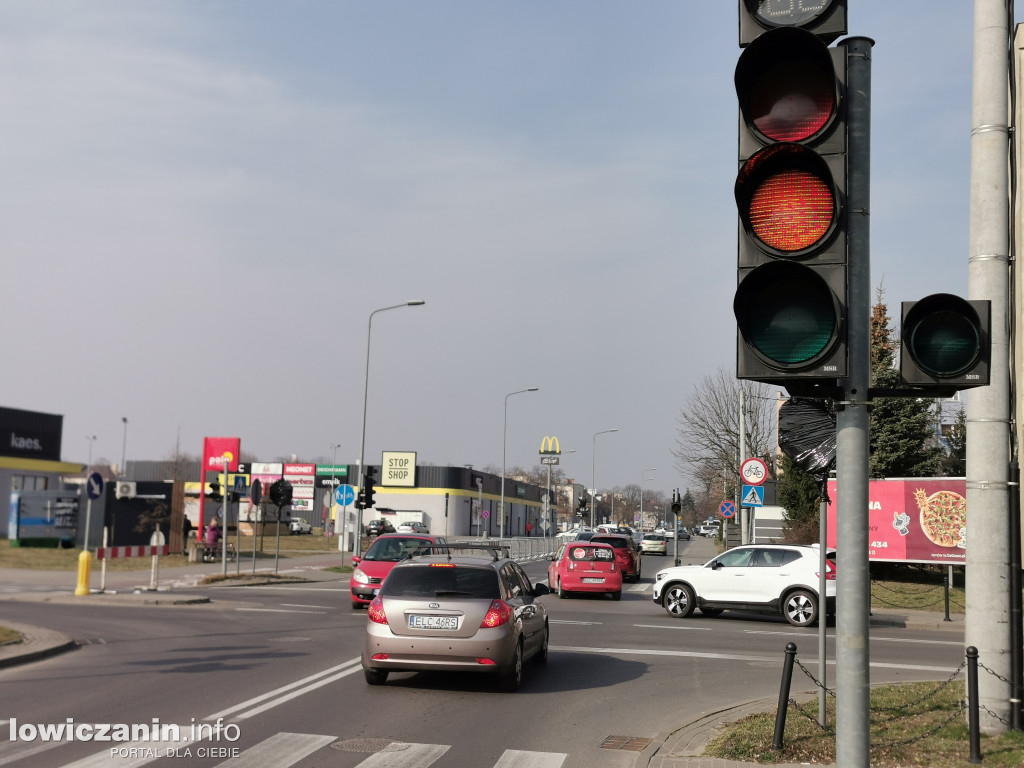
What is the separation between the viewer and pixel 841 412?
4.12 m

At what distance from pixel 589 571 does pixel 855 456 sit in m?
23.0

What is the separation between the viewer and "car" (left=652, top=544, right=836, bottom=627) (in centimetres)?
2120

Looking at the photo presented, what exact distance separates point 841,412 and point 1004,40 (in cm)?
624

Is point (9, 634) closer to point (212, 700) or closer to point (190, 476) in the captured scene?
point (212, 700)

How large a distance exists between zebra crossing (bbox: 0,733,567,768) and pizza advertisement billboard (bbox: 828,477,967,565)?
2242 cm

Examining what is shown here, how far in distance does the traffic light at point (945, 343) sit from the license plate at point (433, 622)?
310 inches

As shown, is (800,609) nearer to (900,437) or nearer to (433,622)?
(433,622)

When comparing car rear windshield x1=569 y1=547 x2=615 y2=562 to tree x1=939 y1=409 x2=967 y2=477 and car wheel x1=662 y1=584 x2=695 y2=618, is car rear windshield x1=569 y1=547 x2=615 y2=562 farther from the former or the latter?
tree x1=939 y1=409 x2=967 y2=477

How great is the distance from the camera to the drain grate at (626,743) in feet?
29.1

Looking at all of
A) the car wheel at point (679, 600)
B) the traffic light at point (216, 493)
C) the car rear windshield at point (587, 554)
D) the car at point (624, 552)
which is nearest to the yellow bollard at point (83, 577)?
the traffic light at point (216, 493)

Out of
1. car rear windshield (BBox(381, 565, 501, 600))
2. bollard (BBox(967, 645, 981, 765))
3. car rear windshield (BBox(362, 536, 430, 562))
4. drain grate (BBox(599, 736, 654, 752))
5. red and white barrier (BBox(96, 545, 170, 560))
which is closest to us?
bollard (BBox(967, 645, 981, 765))

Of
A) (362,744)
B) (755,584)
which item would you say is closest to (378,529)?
(755,584)

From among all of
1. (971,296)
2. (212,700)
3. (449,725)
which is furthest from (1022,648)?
(212,700)

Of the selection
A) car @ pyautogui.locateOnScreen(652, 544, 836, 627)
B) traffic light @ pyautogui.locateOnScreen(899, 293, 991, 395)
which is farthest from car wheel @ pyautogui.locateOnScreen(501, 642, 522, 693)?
car @ pyautogui.locateOnScreen(652, 544, 836, 627)
